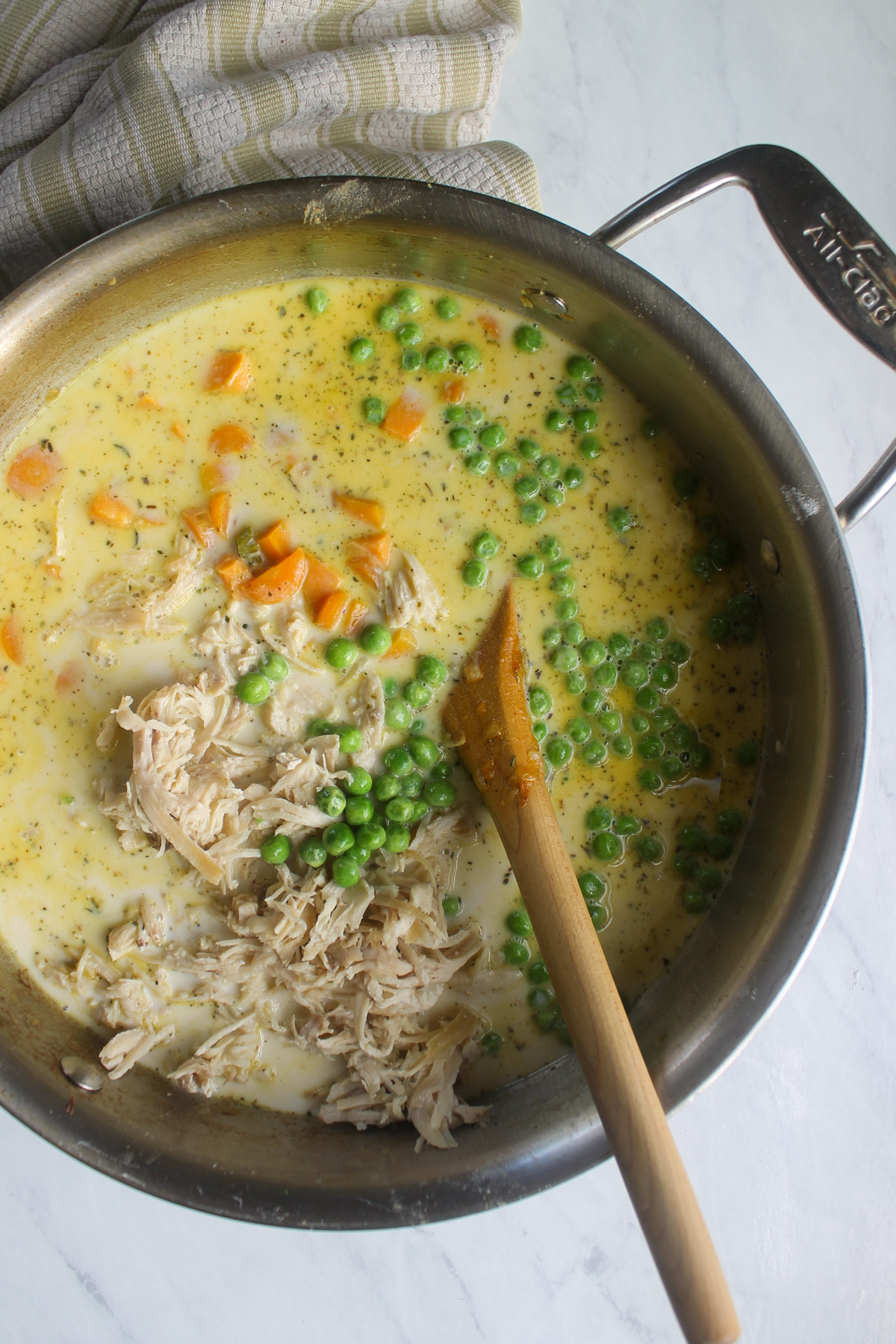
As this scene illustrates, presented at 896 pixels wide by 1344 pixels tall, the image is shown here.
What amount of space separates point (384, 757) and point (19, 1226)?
5.26 feet

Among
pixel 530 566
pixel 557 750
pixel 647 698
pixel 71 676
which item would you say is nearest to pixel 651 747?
pixel 647 698

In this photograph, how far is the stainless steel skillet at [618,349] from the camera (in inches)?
81.0

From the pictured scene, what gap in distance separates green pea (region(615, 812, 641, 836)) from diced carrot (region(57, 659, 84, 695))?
1.38m

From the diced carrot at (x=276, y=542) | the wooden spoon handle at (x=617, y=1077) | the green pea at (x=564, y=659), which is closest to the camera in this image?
the wooden spoon handle at (x=617, y=1077)

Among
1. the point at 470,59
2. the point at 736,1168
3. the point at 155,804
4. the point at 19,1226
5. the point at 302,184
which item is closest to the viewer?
the point at 302,184

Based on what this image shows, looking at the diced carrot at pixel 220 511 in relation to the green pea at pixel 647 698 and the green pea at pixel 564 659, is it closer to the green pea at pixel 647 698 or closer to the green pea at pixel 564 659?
the green pea at pixel 564 659

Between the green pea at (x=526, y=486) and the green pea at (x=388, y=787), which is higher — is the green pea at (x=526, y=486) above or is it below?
above

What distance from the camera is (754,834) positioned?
2428 millimetres

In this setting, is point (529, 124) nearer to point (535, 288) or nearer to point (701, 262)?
point (701, 262)

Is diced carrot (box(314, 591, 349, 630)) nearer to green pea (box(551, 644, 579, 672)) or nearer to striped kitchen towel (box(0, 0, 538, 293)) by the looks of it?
green pea (box(551, 644, 579, 672))

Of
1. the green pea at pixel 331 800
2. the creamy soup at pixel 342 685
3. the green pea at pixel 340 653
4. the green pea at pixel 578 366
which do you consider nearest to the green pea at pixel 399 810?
the creamy soup at pixel 342 685

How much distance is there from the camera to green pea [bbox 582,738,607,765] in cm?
243

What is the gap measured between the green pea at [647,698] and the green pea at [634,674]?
0.6 inches

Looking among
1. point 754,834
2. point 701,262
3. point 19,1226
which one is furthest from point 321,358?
point 19,1226
